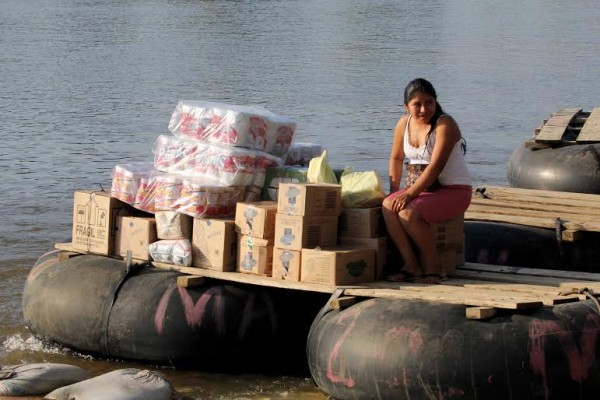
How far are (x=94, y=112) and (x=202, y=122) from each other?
619 inches

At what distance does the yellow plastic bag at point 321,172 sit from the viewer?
952 centimetres

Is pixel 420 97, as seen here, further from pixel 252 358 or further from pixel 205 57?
pixel 205 57

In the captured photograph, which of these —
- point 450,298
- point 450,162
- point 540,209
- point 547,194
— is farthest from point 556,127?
point 450,298

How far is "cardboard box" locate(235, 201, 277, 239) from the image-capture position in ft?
30.8

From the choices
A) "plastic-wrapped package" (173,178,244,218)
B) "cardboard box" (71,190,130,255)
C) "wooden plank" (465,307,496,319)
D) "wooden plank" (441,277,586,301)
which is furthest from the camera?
"cardboard box" (71,190,130,255)

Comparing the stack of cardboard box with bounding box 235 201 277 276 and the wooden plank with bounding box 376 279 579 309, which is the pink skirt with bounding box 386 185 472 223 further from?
the stack of cardboard box with bounding box 235 201 277 276

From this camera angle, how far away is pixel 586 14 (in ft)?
172

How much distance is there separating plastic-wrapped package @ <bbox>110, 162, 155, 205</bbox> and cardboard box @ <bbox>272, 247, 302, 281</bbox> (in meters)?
1.32

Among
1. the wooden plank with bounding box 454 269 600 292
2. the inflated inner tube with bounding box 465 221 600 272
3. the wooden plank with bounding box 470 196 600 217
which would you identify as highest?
the wooden plank with bounding box 470 196 600 217

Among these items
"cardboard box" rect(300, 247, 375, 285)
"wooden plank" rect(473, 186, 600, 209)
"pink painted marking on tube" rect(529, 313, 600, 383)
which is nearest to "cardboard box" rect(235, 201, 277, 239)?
"cardboard box" rect(300, 247, 375, 285)

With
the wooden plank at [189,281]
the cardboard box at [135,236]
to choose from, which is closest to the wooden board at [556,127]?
the cardboard box at [135,236]

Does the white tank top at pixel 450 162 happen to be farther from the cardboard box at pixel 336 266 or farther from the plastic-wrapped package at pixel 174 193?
the plastic-wrapped package at pixel 174 193

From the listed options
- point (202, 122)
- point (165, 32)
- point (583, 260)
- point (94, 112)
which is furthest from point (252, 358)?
point (165, 32)

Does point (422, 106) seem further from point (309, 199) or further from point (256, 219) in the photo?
point (256, 219)
